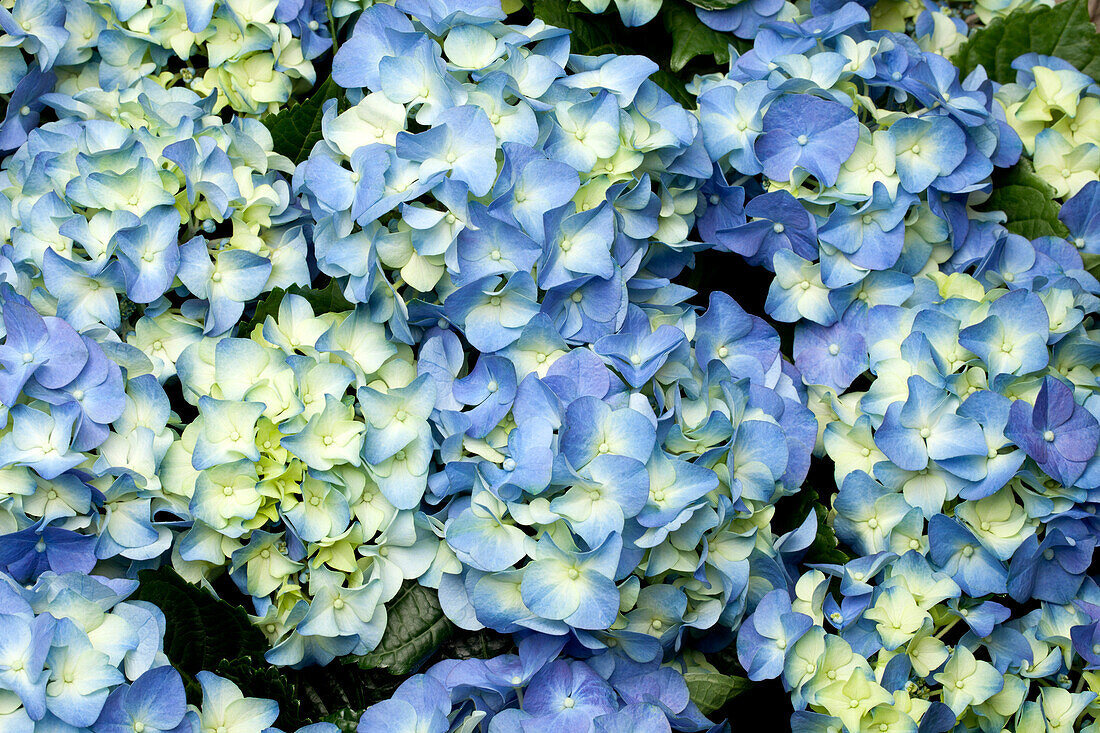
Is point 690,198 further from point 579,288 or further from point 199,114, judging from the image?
point 199,114

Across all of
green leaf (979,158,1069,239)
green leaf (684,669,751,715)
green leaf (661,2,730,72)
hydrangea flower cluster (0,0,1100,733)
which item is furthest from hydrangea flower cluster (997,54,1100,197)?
green leaf (684,669,751,715)

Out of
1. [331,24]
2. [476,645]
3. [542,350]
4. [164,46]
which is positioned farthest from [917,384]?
[164,46]

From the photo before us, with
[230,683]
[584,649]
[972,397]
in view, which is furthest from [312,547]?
[972,397]

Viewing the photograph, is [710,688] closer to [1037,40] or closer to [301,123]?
[301,123]

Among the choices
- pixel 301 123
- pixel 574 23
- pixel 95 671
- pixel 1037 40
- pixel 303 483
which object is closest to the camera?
pixel 95 671

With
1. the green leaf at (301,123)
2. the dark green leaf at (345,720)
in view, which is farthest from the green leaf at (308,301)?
the dark green leaf at (345,720)
